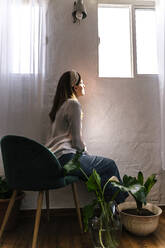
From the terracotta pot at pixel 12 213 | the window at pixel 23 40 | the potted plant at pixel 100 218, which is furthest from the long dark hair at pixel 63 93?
the terracotta pot at pixel 12 213

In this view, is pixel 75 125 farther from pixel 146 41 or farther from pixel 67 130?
pixel 146 41

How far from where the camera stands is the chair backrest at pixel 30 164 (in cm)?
109

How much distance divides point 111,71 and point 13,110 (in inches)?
43.3

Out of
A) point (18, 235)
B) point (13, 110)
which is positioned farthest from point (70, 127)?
point (18, 235)

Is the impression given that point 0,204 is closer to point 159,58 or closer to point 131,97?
point 131,97

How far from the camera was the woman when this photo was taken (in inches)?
52.1

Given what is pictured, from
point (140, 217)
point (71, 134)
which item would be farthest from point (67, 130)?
point (140, 217)

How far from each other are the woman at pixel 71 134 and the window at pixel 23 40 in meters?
0.37

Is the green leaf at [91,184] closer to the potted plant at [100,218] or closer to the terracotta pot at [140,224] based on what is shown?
the potted plant at [100,218]

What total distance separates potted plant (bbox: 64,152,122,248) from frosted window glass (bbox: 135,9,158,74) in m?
1.35

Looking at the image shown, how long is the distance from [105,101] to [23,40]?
0.97 meters

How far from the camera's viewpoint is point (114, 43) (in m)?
1.98

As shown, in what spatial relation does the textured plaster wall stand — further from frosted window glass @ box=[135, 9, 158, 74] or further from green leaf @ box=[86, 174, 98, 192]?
green leaf @ box=[86, 174, 98, 192]

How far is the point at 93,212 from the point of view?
1106mm
